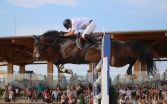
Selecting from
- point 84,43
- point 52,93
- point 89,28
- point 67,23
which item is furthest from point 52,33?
point 52,93

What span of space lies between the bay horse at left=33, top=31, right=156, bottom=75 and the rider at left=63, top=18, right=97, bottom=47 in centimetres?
25

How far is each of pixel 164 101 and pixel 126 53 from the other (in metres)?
7.06

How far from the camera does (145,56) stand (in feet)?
33.3

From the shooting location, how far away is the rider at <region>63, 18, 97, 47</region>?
31.1 feet

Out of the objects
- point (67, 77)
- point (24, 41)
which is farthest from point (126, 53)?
point (24, 41)

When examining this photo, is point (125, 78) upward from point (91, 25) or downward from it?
downward

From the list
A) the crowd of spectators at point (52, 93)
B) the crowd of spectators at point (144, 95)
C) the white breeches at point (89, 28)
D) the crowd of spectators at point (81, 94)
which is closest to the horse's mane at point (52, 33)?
the white breeches at point (89, 28)

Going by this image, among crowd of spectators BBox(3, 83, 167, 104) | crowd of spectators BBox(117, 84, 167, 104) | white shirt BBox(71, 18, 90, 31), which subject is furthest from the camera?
crowd of spectators BBox(3, 83, 167, 104)

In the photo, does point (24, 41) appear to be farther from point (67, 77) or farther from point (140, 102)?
point (140, 102)

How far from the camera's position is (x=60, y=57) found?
33.1ft

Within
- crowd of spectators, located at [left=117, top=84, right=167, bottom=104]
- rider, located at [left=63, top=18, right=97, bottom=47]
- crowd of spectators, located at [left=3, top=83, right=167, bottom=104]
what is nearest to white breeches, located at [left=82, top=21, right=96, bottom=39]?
rider, located at [left=63, top=18, right=97, bottom=47]

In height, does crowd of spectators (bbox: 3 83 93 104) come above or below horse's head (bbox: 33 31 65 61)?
below

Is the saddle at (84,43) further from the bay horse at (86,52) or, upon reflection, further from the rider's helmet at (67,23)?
the rider's helmet at (67,23)

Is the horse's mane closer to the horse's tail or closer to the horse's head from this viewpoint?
the horse's head
